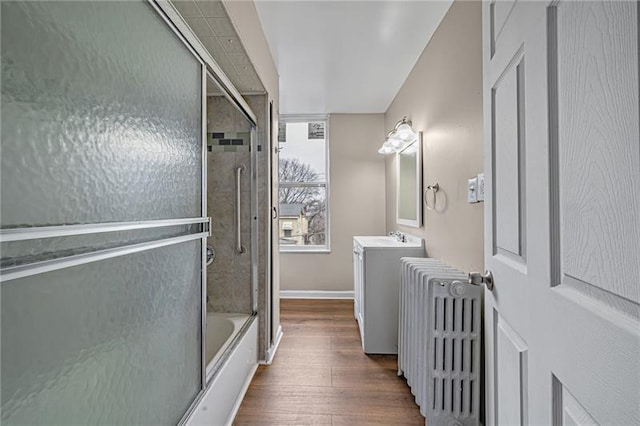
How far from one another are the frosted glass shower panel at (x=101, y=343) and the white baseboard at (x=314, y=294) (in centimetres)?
286

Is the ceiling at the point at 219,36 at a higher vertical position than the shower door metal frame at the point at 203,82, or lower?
higher

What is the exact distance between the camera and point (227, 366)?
158cm

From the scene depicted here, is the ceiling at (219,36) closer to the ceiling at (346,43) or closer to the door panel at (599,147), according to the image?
the ceiling at (346,43)

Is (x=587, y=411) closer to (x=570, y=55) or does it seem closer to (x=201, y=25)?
(x=570, y=55)

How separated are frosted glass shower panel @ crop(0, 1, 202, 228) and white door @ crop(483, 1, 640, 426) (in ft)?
3.10

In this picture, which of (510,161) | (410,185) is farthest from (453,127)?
(510,161)

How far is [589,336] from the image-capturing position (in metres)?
0.47

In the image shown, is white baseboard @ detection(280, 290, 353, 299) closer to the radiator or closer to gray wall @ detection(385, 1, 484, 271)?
gray wall @ detection(385, 1, 484, 271)

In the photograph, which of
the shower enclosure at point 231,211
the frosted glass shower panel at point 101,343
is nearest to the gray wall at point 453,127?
the shower enclosure at point 231,211

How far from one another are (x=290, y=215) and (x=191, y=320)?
2942 mm

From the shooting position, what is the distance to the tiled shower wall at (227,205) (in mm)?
2309

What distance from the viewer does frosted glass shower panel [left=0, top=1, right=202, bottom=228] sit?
0.52m

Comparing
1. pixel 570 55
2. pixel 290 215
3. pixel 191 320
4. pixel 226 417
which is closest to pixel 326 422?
pixel 226 417

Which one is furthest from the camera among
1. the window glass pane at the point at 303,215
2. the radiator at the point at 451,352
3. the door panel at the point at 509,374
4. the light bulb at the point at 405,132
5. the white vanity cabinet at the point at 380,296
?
the window glass pane at the point at 303,215
